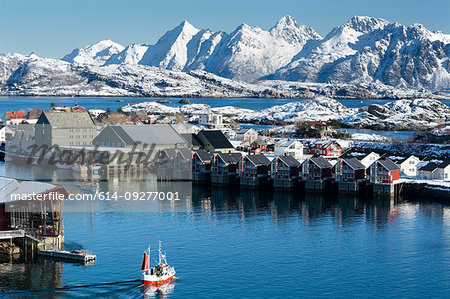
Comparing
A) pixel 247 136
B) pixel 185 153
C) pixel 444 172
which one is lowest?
pixel 444 172

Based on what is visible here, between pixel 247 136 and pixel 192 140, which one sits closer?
pixel 192 140

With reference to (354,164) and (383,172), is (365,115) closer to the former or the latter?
(354,164)

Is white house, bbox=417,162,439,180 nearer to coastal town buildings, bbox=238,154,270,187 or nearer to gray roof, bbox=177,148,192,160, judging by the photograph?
coastal town buildings, bbox=238,154,270,187

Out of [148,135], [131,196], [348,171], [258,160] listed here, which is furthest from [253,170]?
[148,135]

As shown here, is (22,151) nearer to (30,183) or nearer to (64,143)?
(64,143)

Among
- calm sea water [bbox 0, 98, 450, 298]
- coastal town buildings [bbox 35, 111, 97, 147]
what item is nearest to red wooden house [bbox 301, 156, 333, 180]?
calm sea water [bbox 0, 98, 450, 298]

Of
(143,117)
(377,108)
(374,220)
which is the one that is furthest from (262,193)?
(377,108)

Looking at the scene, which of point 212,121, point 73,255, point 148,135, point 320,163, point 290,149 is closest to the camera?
point 73,255
